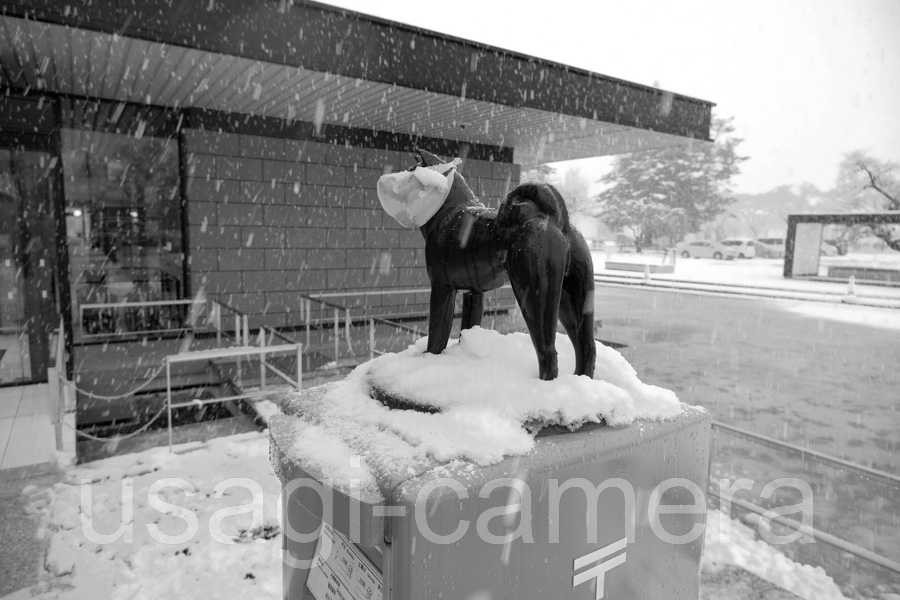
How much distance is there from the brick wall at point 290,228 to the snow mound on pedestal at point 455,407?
7.96 metres

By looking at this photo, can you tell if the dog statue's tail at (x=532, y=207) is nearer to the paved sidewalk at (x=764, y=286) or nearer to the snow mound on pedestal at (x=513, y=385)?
the snow mound on pedestal at (x=513, y=385)

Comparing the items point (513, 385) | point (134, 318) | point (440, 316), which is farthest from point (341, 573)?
point (134, 318)

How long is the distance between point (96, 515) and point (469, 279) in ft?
12.2

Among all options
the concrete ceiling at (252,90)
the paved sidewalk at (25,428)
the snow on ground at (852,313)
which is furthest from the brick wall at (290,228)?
the snow on ground at (852,313)

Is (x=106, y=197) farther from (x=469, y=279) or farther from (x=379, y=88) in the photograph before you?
(x=469, y=279)

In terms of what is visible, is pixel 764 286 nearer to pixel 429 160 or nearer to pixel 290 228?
pixel 290 228

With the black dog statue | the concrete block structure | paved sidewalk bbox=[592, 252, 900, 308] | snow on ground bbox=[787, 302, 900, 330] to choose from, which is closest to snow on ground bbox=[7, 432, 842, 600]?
the black dog statue

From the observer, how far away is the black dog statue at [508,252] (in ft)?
4.95

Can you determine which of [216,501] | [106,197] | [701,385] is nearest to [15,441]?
[216,501]

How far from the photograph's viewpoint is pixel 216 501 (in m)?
4.17

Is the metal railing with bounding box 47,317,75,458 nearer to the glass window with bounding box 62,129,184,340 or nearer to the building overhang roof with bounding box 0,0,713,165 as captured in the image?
the glass window with bounding box 62,129,184,340

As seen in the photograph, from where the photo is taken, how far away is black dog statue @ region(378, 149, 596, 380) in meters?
1.51

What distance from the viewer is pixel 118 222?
8.49 metres

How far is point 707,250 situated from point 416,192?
4706 centimetres
